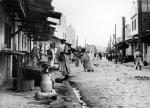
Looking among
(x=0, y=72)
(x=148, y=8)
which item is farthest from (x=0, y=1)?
(x=148, y=8)

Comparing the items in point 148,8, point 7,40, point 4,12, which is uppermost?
point 148,8

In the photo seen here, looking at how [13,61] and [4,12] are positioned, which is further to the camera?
[13,61]

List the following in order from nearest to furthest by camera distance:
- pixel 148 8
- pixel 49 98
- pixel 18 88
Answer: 1. pixel 49 98
2. pixel 18 88
3. pixel 148 8

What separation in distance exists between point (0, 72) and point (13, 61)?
13.6 ft

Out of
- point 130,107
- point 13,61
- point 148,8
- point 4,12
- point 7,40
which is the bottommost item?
point 130,107

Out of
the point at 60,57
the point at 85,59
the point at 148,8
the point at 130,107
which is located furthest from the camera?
the point at 148,8

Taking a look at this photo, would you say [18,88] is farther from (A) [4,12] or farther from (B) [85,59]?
(B) [85,59]

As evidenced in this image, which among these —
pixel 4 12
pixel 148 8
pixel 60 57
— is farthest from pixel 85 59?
pixel 148 8

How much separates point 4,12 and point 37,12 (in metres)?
2.02

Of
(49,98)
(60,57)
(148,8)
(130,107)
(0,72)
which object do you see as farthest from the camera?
(148,8)

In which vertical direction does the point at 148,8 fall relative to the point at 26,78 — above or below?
above

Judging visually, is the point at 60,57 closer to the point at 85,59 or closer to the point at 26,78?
the point at 26,78

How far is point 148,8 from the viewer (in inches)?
1879

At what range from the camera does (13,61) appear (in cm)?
1548
